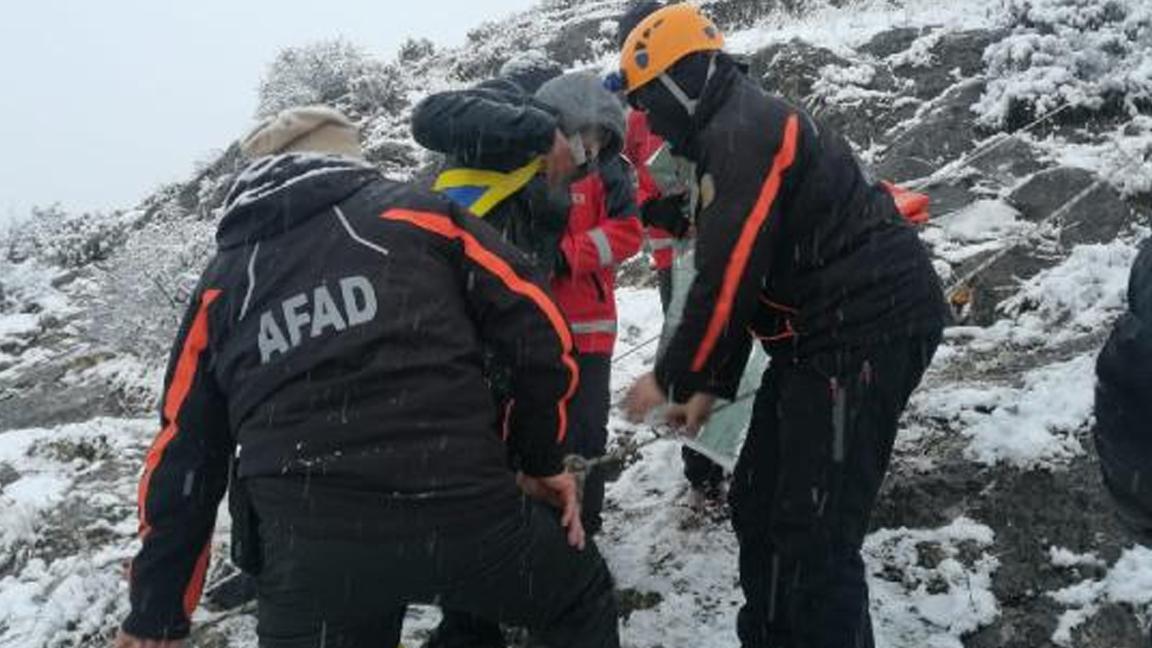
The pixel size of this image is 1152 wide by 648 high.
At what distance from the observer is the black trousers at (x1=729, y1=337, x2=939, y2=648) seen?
120 inches

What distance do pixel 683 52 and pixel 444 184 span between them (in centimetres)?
119

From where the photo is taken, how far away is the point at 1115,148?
23.9ft

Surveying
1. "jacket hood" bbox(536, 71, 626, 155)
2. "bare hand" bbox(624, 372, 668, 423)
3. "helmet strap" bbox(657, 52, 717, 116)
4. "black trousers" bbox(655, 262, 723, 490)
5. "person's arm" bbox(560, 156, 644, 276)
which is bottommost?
"black trousers" bbox(655, 262, 723, 490)

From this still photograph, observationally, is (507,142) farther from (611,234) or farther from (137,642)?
(137,642)

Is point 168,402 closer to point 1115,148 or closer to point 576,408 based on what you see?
point 576,408

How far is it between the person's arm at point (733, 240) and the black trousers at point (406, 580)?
0.73 meters

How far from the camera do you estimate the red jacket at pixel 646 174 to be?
475 centimetres

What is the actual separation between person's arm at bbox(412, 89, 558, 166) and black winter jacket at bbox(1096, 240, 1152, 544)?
6.97 feet

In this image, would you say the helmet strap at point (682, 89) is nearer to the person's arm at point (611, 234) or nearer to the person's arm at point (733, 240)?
the person's arm at point (733, 240)

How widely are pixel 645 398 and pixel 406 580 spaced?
1.06m

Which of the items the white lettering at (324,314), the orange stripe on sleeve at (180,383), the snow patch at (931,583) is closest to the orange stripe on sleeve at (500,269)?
the white lettering at (324,314)

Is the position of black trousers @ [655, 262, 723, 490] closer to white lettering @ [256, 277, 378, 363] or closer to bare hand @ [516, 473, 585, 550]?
bare hand @ [516, 473, 585, 550]

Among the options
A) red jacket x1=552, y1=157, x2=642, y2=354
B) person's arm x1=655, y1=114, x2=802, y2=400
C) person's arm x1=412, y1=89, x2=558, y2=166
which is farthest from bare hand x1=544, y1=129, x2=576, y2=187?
person's arm x1=655, y1=114, x2=802, y2=400

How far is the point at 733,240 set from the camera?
9.50 ft
